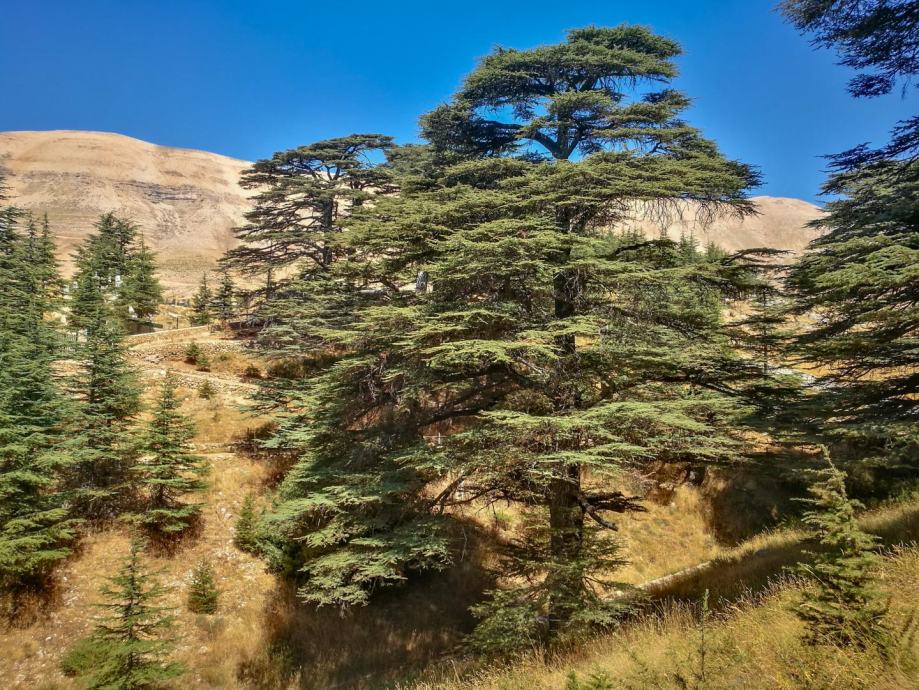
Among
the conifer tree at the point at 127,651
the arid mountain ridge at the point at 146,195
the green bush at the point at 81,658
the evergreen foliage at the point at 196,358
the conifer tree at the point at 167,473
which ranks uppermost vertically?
the arid mountain ridge at the point at 146,195

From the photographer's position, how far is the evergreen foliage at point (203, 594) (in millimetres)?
12344

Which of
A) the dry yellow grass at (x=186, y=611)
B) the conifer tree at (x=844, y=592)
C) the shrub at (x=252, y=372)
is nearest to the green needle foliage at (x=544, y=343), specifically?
the conifer tree at (x=844, y=592)

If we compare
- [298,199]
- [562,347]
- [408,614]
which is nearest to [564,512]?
[562,347]

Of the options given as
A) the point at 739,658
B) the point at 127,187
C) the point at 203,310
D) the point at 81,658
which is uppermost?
the point at 127,187

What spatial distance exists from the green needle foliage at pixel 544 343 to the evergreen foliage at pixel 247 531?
16.9 feet

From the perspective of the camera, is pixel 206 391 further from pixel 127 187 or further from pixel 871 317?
pixel 127 187

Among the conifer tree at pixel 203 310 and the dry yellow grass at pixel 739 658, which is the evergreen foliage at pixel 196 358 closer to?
the conifer tree at pixel 203 310

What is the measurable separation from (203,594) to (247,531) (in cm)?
211

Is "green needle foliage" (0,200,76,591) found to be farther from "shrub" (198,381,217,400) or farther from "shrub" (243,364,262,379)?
"shrub" (243,364,262,379)

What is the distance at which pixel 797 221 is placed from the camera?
148125 mm

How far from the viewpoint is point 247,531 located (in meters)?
14.3

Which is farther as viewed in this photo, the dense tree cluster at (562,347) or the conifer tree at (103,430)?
the conifer tree at (103,430)

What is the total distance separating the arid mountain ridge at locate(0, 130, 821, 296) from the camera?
13088 cm

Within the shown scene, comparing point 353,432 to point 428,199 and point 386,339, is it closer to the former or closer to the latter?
point 386,339
